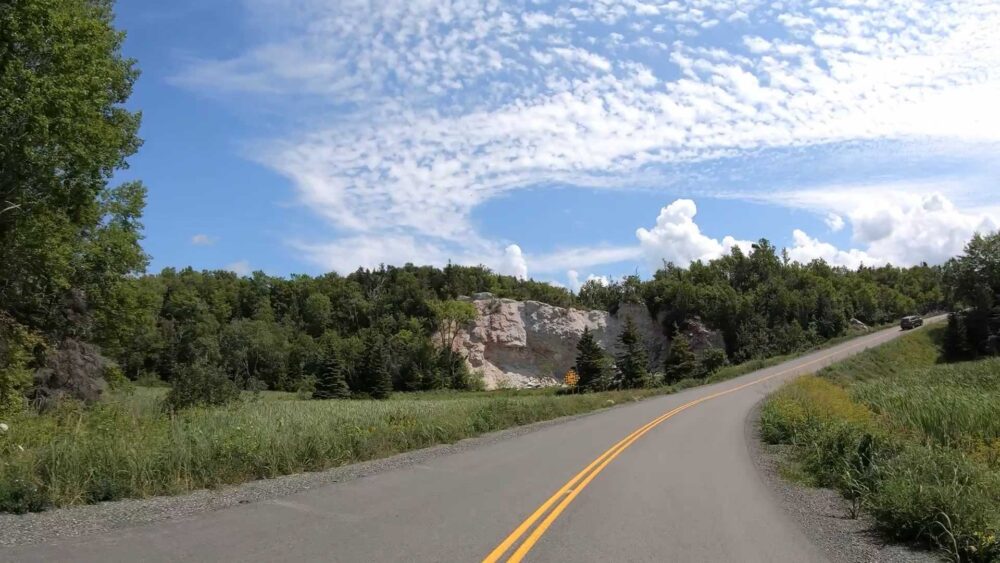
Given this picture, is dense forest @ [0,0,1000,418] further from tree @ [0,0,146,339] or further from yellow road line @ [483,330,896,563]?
yellow road line @ [483,330,896,563]

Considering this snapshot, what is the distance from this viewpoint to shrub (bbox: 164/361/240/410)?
1462 inches

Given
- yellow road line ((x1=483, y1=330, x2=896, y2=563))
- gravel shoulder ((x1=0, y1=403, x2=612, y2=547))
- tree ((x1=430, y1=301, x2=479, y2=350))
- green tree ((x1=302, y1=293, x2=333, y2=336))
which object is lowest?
yellow road line ((x1=483, y1=330, x2=896, y2=563))

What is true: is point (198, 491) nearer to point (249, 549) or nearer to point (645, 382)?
point (249, 549)

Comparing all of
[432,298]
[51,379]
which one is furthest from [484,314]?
[51,379]

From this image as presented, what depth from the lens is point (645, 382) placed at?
61969 mm

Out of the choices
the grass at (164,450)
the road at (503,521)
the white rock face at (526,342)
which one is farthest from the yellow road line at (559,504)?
the white rock face at (526,342)

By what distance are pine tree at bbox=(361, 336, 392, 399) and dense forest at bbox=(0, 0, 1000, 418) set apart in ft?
0.63

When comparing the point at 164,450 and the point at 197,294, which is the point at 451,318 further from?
the point at 164,450

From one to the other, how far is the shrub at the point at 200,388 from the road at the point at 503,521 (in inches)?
1107

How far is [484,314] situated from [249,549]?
84097 millimetres

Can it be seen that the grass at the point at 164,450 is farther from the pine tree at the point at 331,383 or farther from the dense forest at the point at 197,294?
the pine tree at the point at 331,383

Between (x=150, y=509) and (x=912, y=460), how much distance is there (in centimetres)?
1134

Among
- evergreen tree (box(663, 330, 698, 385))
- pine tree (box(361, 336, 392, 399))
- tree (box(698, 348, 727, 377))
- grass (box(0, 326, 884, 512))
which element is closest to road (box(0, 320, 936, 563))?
grass (box(0, 326, 884, 512))

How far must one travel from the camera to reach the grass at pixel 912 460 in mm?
7332
